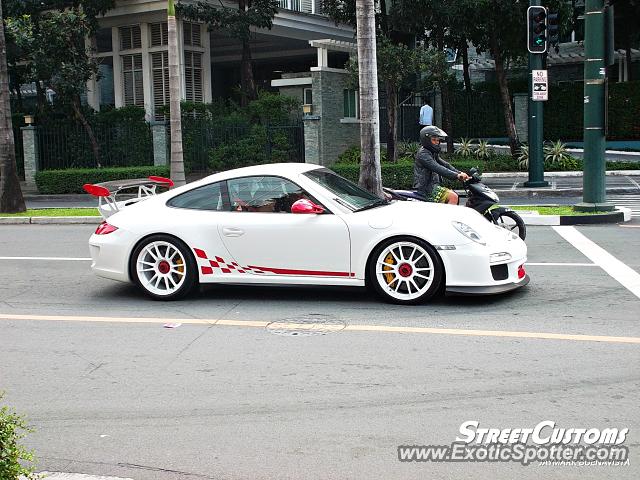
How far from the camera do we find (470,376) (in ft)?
19.2

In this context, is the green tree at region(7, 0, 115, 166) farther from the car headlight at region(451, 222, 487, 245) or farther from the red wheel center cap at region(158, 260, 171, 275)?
the car headlight at region(451, 222, 487, 245)

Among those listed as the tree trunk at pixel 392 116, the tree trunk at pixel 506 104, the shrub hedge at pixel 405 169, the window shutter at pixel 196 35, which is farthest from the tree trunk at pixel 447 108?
the window shutter at pixel 196 35

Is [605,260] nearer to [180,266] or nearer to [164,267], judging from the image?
[180,266]

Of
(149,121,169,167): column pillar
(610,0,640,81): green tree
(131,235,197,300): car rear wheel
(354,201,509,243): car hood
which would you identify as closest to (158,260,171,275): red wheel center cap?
(131,235,197,300): car rear wheel

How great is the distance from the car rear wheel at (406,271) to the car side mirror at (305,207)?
0.74 meters

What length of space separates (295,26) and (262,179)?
82.6ft

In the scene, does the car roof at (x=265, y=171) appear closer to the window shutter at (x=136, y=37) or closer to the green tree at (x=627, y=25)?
the green tree at (x=627, y=25)

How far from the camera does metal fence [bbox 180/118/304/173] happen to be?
85.9ft

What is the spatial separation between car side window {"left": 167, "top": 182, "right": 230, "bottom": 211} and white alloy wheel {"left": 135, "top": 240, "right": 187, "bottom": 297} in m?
0.48

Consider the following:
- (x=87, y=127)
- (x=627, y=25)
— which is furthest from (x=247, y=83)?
(x=627, y=25)

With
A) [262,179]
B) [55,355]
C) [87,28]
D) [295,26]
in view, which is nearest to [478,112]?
[295,26]

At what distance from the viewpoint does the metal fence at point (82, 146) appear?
2800 cm

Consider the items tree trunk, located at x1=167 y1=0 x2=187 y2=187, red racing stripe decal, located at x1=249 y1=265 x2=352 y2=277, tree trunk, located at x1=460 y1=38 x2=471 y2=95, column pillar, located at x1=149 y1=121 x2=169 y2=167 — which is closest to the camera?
red racing stripe decal, located at x1=249 y1=265 x2=352 y2=277

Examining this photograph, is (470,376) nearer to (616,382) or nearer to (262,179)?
(616,382)
